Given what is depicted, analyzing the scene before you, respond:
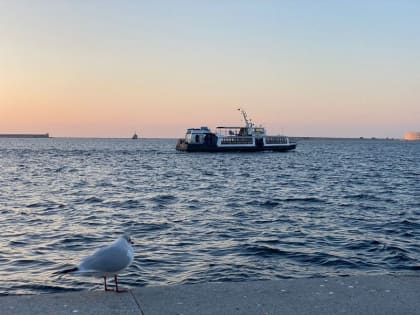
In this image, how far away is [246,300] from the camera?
474 cm

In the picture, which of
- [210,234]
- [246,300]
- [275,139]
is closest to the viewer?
[246,300]

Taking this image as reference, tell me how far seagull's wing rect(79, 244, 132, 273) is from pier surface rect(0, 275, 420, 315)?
0.25 meters

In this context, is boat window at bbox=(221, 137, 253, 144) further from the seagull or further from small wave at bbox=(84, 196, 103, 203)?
the seagull

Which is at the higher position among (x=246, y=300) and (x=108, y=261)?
(x=108, y=261)

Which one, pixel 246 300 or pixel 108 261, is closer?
pixel 246 300

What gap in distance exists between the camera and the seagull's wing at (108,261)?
5195 millimetres

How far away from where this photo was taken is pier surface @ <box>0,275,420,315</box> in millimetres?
4473

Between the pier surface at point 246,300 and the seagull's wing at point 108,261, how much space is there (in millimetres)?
251

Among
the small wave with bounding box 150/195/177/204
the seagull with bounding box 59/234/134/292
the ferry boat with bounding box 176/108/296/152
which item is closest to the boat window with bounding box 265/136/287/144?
the ferry boat with bounding box 176/108/296/152

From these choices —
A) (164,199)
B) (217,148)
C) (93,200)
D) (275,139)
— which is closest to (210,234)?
(164,199)

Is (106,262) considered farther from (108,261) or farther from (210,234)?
(210,234)

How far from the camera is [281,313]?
4.39 meters

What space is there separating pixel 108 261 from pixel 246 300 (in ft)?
4.80

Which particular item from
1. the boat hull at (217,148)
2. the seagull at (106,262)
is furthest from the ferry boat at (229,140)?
the seagull at (106,262)
